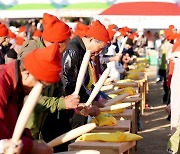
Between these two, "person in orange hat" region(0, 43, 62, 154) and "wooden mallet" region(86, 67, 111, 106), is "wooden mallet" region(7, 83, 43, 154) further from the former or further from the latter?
"wooden mallet" region(86, 67, 111, 106)

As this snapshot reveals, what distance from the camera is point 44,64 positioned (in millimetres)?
3092

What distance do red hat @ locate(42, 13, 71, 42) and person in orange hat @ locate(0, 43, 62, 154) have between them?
4.55ft

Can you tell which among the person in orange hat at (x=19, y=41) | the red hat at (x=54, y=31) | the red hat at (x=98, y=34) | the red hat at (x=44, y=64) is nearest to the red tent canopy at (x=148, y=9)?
the person in orange hat at (x=19, y=41)

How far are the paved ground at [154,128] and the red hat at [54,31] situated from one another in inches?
131

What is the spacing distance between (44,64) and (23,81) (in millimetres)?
149

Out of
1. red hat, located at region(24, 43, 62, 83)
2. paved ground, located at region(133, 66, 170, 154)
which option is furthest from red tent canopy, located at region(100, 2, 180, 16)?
red hat, located at region(24, 43, 62, 83)

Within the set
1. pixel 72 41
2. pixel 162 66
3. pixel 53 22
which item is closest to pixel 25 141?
pixel 53 22

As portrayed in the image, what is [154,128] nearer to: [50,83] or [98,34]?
[98,34]

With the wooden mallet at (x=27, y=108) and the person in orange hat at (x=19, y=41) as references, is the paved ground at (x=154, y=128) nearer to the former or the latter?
the person in orange hat at (x=19, y=41)

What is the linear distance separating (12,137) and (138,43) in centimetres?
2140

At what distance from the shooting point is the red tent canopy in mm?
15125

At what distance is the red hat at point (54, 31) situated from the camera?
181 inches

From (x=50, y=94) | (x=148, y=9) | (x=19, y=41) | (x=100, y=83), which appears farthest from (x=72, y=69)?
(x=148, y=9)

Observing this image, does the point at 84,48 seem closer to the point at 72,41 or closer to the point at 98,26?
the point at 72,41
